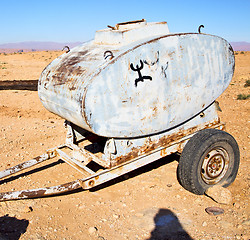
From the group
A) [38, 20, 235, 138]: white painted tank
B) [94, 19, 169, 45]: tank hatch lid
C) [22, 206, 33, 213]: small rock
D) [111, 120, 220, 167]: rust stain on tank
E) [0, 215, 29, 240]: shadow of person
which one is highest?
[94, 19, 169, 45]: tank hatch lid

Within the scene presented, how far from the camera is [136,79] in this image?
10.4 ft

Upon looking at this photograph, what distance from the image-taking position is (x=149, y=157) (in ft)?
11.9

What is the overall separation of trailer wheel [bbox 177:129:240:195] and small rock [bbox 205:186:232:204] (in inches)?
3.4

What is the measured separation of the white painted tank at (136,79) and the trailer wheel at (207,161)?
383 mm

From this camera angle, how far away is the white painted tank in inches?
121

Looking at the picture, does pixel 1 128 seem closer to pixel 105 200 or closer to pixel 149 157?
pixel 105 200

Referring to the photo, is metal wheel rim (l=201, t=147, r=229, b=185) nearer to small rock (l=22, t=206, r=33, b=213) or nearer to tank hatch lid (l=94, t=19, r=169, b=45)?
tank hatch lid (l=94, t=19, r=169, b=45)

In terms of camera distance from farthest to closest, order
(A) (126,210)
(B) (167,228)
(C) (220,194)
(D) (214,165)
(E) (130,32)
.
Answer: (D) (214,165)
(C) (220,194)
(A) (126,210)
(E) (130,32)
(B) (167,228)

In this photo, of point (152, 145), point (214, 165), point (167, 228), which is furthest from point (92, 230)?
point (214, 165)

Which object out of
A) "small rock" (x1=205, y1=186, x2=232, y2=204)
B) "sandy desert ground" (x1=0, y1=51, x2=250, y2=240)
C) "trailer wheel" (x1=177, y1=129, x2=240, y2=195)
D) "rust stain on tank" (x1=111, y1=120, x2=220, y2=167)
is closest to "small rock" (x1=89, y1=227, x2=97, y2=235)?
"sandy desert ground" (x1=0, y1=51, x2=250, y2=240)

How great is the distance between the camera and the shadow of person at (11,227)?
3.09m

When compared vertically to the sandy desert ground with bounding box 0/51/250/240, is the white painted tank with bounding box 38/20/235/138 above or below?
above

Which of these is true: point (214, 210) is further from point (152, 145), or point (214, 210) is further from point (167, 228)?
point (152, 145)

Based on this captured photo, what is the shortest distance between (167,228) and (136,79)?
69.2 inches
